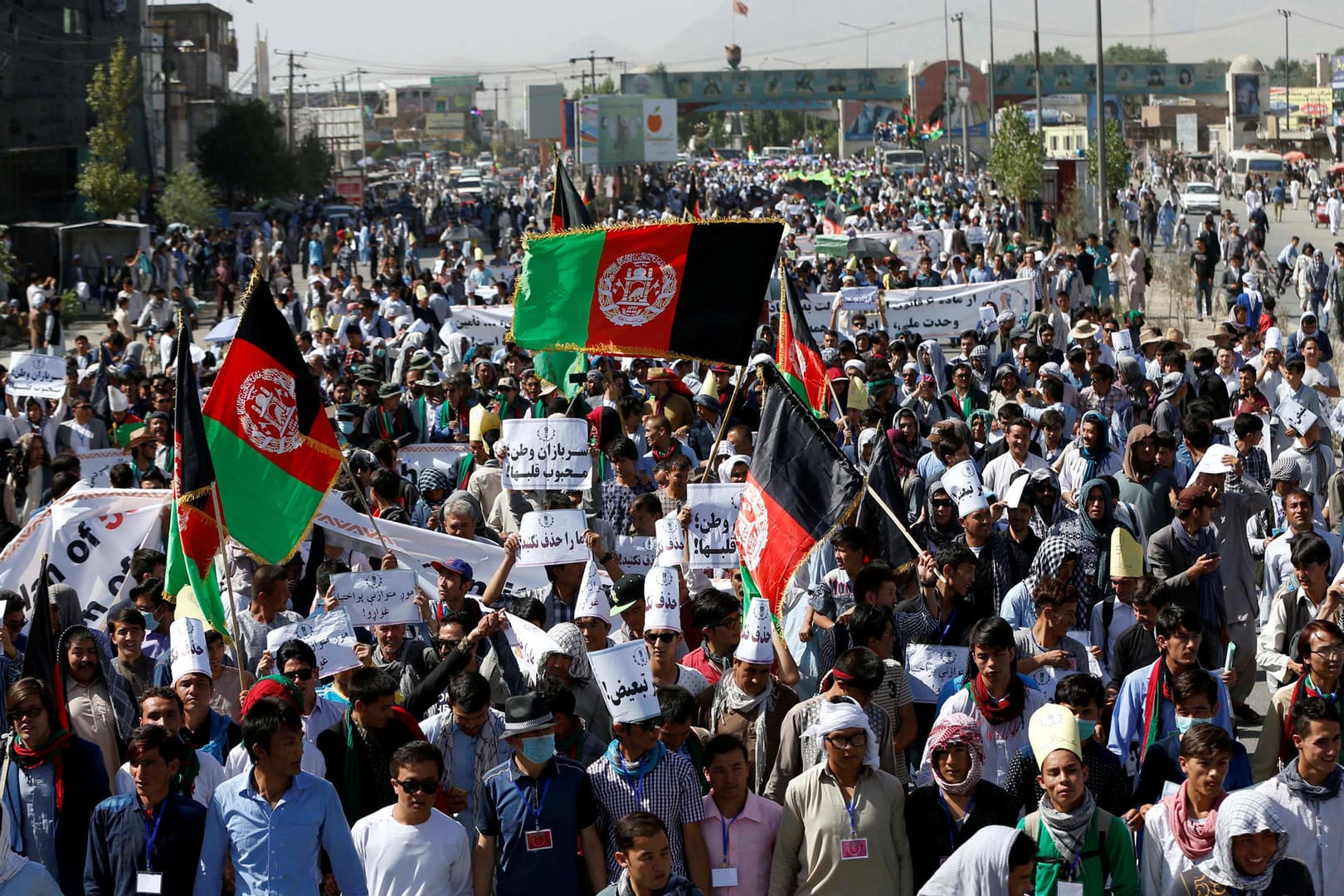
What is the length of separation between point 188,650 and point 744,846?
2.21m

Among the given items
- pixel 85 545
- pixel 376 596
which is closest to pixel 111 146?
pixel 85 545

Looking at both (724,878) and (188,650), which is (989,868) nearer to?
(724,878)

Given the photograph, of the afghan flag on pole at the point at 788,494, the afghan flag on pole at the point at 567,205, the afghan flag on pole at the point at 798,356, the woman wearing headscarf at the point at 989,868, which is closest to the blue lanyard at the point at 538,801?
the woman wearing headscarf at the point at 989,868

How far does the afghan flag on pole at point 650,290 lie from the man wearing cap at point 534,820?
4029mm

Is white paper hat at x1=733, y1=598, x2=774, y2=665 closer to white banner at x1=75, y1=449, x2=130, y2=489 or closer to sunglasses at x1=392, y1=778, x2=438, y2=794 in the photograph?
sunglasses at x1=392, y1=778, x2=438, y2=794

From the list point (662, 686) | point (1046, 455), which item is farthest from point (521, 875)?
point (1046, 455)

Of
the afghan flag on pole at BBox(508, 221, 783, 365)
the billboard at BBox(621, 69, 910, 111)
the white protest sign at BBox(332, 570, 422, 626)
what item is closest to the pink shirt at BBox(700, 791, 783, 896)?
the white protest sign at BBox(332, 570, 422, 626)

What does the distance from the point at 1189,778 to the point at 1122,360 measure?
881cm

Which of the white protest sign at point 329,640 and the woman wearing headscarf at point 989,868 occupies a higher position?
the white protest sign at point 329,640

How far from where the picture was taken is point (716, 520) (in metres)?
9.16

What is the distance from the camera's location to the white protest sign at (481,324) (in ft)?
65.0

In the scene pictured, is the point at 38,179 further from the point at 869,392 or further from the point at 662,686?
the point at 662,686

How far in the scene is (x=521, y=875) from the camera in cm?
593

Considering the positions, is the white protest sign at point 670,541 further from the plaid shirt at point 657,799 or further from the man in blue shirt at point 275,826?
the man in blue shirt at point 275,826
